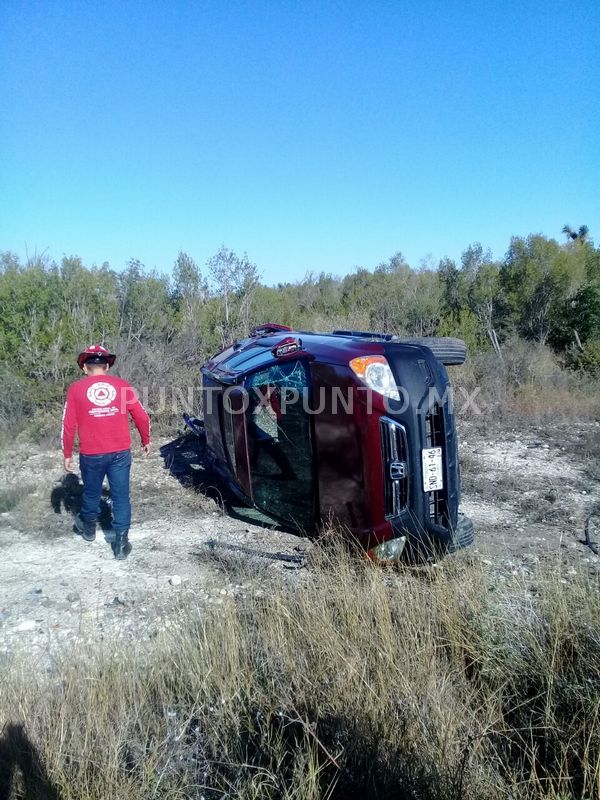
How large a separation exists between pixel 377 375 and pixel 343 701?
2365 mm

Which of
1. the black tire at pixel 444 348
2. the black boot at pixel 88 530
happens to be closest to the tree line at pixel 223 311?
the black boot at pixel 88 530

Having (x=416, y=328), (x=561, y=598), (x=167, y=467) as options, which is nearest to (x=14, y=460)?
(x=167, y=467)

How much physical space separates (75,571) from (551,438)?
7354 millimetres

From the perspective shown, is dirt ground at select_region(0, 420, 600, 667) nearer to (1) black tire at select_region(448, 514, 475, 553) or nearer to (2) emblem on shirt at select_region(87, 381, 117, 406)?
(1) black tire at select_region(448, 514, 475, 553)

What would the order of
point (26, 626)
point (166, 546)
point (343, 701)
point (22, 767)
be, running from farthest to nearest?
point (166, 546) < point (26, 626) < point (343, 701) < point (22, 767)

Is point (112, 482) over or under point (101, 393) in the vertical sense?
under

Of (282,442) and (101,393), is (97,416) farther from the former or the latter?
(282,442)

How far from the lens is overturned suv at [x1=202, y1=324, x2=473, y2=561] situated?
14.1 ft

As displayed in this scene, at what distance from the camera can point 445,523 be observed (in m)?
4.44

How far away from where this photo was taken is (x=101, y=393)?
5.25 meters

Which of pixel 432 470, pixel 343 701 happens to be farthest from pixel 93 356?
pixel 343 701

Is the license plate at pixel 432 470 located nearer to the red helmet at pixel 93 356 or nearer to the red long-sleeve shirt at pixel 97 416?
the red long-sleeve shirt at pixel 97 416

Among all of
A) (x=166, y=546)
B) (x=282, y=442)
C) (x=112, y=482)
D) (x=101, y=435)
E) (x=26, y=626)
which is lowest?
(x=26, y=626)

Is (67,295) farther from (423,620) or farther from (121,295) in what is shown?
(423,620)
